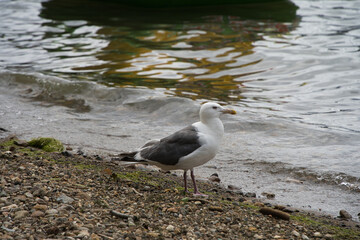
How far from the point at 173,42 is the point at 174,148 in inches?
460

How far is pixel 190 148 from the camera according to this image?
561 centimetres

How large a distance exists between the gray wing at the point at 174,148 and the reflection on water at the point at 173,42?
5.51 meters

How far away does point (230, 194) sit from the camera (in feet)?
20.2

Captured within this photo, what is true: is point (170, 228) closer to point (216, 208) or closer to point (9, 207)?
point (216, 208)

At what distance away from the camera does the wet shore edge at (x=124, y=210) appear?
160 inches

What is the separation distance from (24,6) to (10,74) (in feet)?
42.9

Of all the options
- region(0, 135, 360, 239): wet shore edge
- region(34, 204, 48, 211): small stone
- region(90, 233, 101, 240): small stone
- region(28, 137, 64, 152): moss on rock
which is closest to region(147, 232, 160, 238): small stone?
region(0, 135, 360, 239): wet shore edge

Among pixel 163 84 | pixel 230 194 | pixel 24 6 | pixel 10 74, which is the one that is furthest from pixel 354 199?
pixel 24 6

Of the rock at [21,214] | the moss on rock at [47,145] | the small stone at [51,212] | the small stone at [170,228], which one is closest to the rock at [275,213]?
the small stone at [170,228]

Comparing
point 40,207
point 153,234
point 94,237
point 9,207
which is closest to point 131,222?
point 153,234

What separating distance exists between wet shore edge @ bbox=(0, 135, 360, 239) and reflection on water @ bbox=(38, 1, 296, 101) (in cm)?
574

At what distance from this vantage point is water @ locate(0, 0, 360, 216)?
774 centimetres

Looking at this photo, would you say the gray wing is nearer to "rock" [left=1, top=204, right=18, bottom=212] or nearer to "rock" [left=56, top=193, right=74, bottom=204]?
"rock" [left=56, top=193, right=74, bottom=204]

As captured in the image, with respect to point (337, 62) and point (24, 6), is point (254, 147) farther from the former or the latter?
point (24, 6)
